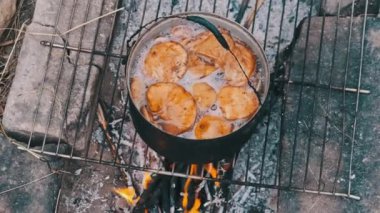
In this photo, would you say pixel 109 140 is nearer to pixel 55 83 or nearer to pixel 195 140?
pixel 55 83

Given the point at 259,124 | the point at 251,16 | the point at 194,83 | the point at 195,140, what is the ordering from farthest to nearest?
the point at 251,16 < the point at 259,124 < the point at 194,83 < the point at 195,140

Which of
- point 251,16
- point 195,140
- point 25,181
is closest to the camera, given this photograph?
point 195,140

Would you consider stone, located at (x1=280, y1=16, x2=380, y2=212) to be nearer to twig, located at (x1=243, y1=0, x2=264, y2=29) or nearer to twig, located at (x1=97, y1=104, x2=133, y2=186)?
twig, located at (x1=243, y1=0, x2=264, y2=29)

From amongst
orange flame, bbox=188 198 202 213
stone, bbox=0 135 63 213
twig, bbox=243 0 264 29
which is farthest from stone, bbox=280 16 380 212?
stone, bbox=0 135 63 213

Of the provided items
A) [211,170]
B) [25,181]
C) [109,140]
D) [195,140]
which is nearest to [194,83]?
[195,140]

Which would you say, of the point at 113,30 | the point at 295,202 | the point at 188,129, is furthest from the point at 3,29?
the point at 295,202

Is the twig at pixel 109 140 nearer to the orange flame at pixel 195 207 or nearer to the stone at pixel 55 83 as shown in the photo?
the stone at pixel 55 83

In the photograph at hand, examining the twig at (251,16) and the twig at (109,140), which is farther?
the twig at (251,16)

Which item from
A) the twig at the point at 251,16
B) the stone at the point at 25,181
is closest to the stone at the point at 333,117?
the twig at the point at 251,16
